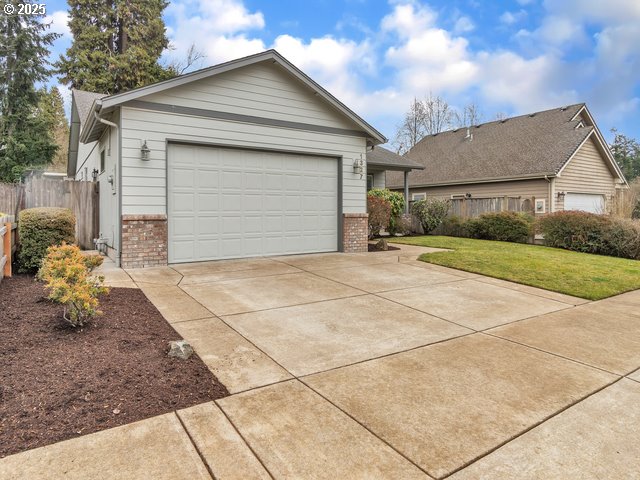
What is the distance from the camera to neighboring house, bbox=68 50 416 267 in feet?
26.5

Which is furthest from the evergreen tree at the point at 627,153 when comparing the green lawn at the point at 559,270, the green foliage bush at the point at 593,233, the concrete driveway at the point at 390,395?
the concrete driveway at the point at 390,395

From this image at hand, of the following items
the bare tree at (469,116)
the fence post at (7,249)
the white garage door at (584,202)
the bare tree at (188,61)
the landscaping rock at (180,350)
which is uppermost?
the bare tree at (188,61)

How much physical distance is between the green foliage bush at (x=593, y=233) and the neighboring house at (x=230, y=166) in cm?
666

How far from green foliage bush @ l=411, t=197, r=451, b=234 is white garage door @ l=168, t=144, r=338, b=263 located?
7454 millimetres

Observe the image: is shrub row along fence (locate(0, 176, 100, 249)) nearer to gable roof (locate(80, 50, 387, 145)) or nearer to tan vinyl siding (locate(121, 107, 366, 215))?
gable roof (locate(80, 50, 387, 145))

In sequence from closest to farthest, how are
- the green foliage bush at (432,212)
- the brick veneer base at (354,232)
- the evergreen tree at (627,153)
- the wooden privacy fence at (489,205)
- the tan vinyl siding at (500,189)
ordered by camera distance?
the brick veneer base at (354,232) → the wooden privacy fence at (489,205) → the green foliage bush at (432,212) → the tan vinyl siding at (500,189) → the evergreen tree at (627,153)

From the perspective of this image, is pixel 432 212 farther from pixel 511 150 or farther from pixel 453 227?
pixel 511 150

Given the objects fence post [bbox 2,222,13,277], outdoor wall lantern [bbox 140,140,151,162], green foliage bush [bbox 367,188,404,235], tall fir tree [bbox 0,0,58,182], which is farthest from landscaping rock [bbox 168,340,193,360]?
tall fir tree [bbox 0,0,58,182]

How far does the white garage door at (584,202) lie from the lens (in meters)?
18.2

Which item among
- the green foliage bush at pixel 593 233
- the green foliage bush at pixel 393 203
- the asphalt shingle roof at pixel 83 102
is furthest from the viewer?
the green foliage bush at pixel 393 203

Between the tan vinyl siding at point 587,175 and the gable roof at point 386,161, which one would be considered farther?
the tan vinyl siding at point 587,175

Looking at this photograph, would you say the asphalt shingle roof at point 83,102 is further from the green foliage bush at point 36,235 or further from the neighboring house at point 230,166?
the green foliage bush at point 36,235

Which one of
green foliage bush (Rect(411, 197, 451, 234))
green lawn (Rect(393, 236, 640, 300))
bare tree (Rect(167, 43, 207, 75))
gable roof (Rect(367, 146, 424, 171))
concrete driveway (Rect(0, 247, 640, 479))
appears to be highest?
bare tree (Rect(167, 43, 207, 75))

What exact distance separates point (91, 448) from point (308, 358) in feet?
6.09
